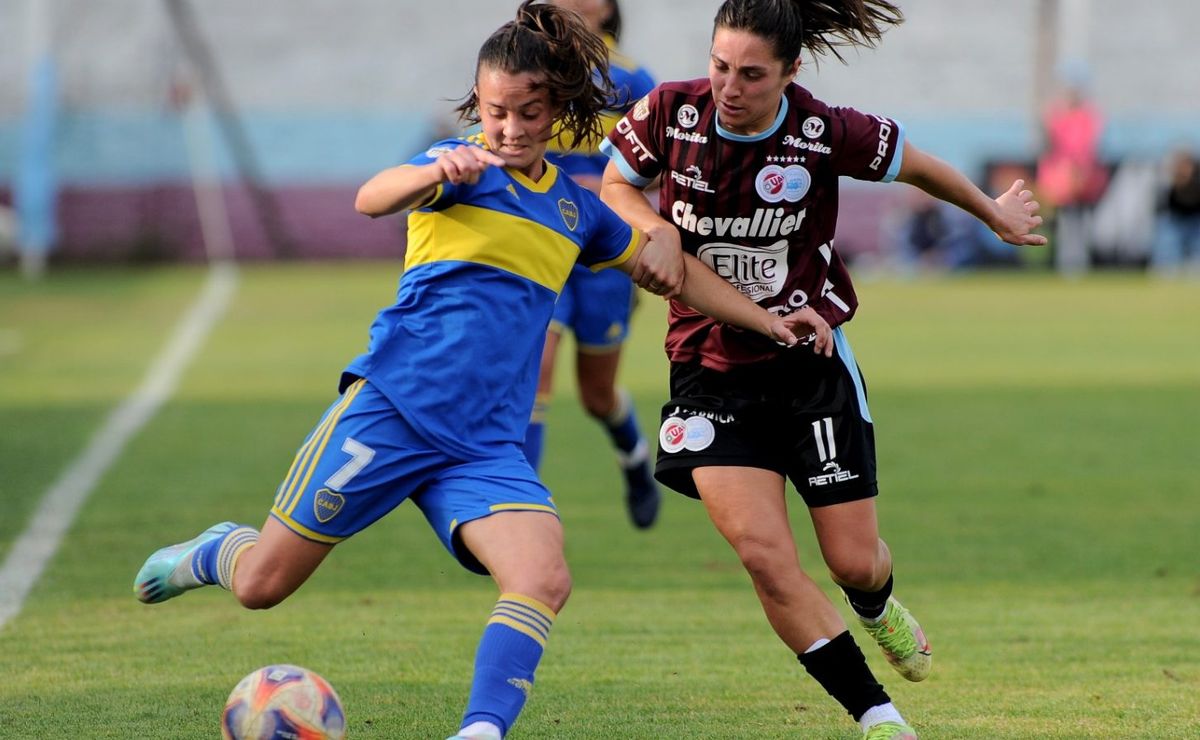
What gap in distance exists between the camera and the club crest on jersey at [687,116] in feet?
16.4

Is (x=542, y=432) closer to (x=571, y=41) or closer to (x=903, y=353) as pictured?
(x=571, y=41)

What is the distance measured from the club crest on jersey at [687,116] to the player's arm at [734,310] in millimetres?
387

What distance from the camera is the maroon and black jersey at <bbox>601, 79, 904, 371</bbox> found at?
16.2 feet

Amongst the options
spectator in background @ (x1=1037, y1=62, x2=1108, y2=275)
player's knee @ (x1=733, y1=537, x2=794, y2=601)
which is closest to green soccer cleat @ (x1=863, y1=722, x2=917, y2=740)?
player's knee @ (x1=733, y1=537, x2=794, y2=601)

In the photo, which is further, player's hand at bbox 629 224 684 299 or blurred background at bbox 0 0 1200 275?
blurred background at bbox 0 0 1200 275

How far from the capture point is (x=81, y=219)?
87.4 feet

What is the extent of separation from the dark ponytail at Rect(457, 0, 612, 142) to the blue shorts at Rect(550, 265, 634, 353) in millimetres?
2914

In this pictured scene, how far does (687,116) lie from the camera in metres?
Result: 5.00

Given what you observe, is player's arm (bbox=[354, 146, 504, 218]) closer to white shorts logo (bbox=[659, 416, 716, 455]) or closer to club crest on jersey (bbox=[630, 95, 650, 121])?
club crest on jersey (bbox=[630, 95, 650, 121])

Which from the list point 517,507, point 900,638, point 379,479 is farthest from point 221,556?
point 900,638

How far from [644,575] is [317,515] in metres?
3.30

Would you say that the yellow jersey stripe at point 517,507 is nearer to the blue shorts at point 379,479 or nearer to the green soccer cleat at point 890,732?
the blue shorts at point 379,479

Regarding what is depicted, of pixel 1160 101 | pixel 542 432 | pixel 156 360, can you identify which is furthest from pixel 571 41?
pixel 1160 101

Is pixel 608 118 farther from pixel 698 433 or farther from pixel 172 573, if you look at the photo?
pixel 172 573
